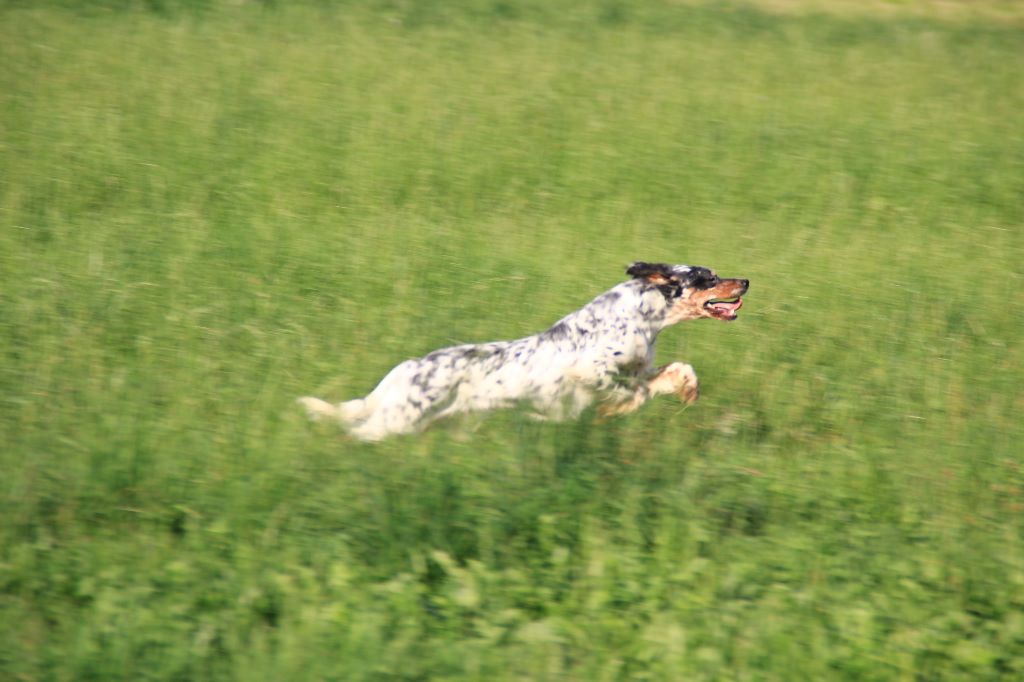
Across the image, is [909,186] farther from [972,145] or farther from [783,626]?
[783,626]

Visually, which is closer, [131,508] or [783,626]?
[783,626]

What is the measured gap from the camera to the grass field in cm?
454

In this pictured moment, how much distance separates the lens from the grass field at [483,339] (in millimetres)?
4539

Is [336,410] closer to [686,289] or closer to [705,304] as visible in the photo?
[686,289]

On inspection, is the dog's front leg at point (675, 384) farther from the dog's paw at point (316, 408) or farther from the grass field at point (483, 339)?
the dog's paw at point (316, 408)

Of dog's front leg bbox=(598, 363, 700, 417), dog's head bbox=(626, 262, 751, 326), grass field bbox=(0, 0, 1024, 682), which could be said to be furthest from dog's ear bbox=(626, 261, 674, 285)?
grass field bbox=(0, 0, 1024, 682)

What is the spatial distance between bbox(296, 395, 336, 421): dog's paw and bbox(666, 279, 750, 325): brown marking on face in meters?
2.03

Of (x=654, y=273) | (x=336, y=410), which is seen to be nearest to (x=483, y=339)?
(x=654, y=273)

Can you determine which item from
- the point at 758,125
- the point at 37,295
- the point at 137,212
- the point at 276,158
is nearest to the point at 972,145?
the point at 758,125

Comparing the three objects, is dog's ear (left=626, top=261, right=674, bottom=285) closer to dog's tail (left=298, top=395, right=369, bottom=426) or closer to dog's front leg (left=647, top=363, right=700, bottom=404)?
dog's front leg (left=647, top=363, right=700, bottom=404)

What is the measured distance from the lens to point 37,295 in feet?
24.1

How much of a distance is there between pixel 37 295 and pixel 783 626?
5.16 m

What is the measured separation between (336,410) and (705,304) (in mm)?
2222

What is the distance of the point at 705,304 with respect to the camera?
6609mm
